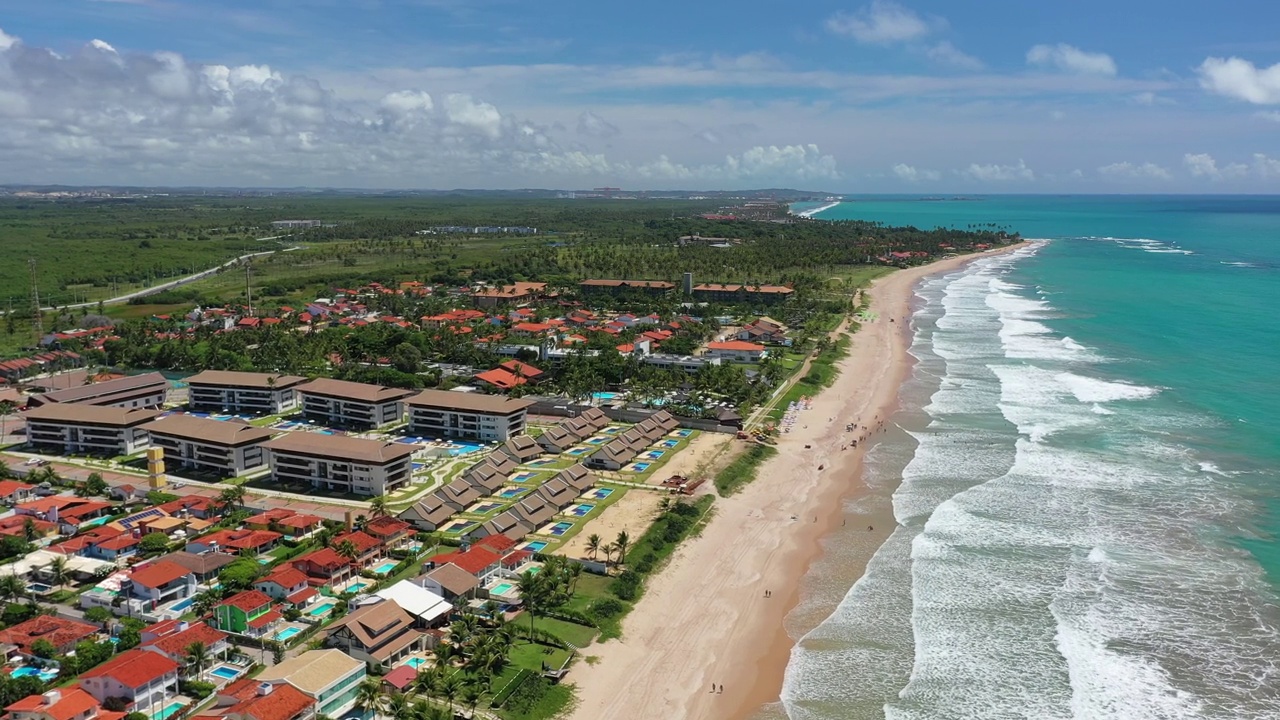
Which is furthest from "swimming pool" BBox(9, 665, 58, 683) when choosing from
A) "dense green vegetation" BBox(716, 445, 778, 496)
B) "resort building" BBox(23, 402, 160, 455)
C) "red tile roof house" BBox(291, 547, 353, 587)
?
"dense green vegetation" BBox(716, 445, 778, 496)

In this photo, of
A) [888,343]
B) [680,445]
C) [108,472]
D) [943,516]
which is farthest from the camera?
[888,343]

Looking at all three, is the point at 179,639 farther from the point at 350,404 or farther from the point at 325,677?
the point at 350,404

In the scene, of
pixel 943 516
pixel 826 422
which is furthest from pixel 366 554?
pixel 826 422

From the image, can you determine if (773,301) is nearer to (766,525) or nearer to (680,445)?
(680,445)

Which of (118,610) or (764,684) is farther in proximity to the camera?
(118,610)

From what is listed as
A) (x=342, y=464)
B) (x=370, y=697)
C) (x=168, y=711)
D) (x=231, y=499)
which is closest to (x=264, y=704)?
(x=370, y=697)

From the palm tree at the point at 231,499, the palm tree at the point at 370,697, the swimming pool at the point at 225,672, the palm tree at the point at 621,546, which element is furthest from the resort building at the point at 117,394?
the palm tree at the point at 370,697

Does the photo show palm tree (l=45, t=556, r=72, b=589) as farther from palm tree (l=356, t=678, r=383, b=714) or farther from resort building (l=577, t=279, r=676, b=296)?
resort building (l=577, t=279, r=676, b=296)
